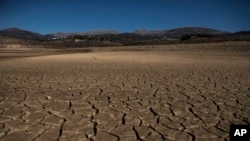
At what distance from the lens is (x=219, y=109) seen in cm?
404

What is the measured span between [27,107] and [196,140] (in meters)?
2.82

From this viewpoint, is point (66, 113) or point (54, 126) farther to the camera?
point (66, 113)

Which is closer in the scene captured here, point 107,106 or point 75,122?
point 75,122

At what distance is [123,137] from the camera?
2965mm

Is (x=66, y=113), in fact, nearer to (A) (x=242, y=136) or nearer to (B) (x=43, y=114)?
(B) (x=43, y=114)

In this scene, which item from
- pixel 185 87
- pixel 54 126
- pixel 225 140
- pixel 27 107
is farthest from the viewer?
pixel 185 87

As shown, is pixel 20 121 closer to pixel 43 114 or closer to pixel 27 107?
pixel 43 114

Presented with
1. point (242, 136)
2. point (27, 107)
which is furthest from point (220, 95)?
point (27, 107)

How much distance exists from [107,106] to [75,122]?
0.89 metres

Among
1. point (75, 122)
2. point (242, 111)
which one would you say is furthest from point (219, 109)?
point (75, 122)

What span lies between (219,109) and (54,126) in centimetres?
258

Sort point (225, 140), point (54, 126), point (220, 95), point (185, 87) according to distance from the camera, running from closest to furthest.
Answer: point (225, 140)
point (54, 126)
point (220, 95)
point (185, 87)

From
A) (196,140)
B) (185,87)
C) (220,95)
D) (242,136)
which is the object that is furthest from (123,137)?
(185,87)

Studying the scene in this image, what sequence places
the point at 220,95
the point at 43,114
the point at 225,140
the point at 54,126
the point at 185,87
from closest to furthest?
1. the point at 225,140
2. the point at 54,126
3. the point at 43,114
4. the point at 220,95
5. the point at 185,87
